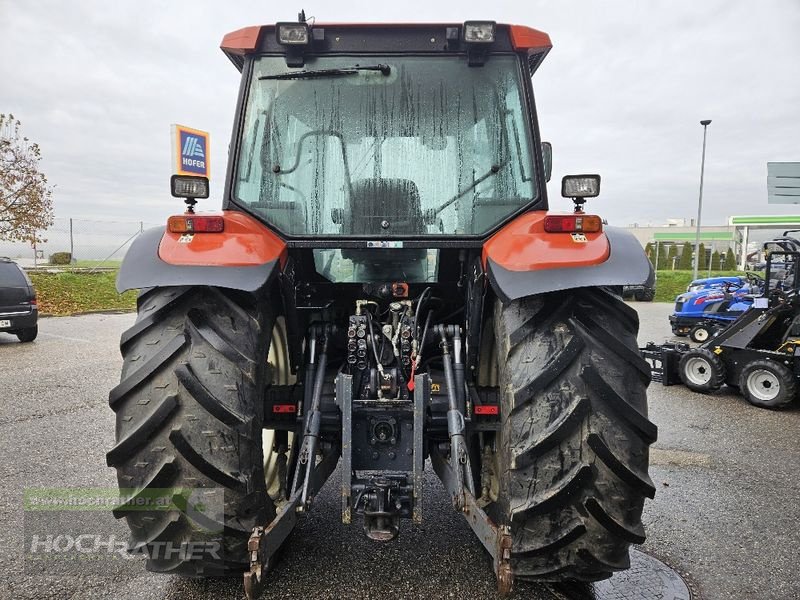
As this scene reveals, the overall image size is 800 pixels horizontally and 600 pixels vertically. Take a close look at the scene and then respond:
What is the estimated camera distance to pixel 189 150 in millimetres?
10258

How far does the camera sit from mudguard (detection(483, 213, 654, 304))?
2387 mm

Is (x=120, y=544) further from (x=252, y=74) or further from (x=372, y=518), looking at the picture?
(x=252, y=74)

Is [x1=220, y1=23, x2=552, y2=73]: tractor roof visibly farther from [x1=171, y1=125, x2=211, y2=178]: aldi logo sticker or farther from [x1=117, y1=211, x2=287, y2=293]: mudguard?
[x1=171, y1=125, x2=211, y2=178]: aldi logo sticker

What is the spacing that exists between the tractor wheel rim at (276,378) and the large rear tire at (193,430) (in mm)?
644

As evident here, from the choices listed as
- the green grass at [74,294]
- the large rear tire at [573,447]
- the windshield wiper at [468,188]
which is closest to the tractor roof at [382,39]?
the windshield wiper at [468,188]

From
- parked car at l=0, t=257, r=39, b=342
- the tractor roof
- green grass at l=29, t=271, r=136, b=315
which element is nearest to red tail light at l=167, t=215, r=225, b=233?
the tractor roof

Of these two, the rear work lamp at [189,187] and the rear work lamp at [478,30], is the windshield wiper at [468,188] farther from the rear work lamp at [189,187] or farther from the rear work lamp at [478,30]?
the rear work lamp at [189,187]

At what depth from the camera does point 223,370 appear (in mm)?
2412

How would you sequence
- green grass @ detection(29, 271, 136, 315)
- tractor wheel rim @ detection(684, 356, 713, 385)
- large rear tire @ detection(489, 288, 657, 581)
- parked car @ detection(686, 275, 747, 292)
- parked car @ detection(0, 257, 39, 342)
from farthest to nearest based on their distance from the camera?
green grass @ detection(29, 271, 136, 315) < parked car @ detection(686, 275, 747, 292) < parked car @ detection(0, 257, 39, 342) < tractor wheel rim @ detection(684, 356, 713, 385) < large rear tire @ detection(489, 288, 657, 581)

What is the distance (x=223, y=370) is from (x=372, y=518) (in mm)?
916

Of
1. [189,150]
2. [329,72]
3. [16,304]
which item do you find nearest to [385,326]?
[329,72]

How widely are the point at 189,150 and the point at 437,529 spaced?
865cm

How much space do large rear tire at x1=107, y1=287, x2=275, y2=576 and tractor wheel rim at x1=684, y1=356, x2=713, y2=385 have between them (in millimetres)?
7260

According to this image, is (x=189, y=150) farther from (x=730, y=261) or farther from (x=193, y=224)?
(x=730, y=261)
